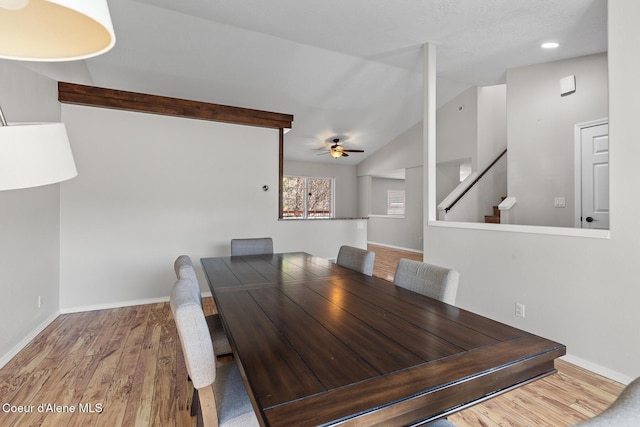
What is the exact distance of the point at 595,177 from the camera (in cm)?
365

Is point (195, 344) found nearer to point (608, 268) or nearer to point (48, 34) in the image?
point (48, 34)

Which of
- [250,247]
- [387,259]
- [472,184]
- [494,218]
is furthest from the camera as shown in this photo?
[387,259]

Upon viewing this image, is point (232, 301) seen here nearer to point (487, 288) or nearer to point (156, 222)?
point (487, 288)

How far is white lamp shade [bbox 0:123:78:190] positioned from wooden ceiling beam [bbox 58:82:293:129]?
3375mm

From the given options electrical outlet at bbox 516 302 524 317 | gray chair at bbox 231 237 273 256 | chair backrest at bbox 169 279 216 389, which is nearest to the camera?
chair backrest at bbox 169 279 216 389

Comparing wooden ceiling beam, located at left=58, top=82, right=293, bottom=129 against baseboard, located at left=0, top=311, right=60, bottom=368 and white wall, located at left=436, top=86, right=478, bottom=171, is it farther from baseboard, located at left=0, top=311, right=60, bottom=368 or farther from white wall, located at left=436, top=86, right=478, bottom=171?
white wall, located at left=436, top=86, right=478, bottom=171

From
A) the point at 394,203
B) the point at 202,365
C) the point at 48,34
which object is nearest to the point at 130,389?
the point at 202,365

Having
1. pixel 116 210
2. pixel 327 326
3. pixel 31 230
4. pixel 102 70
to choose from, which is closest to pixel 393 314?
pixel 327 326

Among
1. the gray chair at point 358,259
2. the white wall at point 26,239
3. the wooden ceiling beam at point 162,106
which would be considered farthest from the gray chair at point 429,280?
the wooden ceiling beam at point 162,106

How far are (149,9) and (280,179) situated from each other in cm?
242

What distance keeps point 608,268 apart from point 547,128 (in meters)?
2.65

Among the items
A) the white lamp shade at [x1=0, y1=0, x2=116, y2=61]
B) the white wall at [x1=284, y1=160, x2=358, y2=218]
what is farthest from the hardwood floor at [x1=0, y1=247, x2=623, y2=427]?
the white wall at [x1=284, y1=160, x2=358, y2=218]

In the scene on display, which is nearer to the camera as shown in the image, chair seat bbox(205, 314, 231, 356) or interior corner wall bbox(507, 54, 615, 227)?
chair seat bbox(205, 314, 231, 356)

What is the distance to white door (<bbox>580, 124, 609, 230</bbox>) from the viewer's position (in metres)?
3.55
